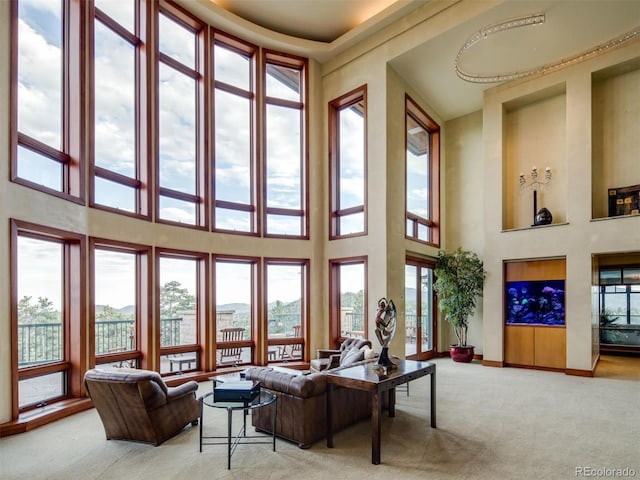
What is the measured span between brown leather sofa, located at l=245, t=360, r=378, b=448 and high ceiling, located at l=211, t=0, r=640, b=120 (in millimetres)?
6240

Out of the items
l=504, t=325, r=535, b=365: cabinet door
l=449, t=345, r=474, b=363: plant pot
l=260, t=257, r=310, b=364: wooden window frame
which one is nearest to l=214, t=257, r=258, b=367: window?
l=260, t=257, r=310, b=364: wooden window frame

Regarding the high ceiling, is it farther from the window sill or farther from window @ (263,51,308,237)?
the window sill

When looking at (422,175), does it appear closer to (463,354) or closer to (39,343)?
(463,354)

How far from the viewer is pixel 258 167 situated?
8.16 meters

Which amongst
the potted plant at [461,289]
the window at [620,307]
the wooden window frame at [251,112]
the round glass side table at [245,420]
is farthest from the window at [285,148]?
the window at [620,307]

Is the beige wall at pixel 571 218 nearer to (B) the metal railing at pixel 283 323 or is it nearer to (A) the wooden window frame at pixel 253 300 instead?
(B) the metal railing at pixel 283 323

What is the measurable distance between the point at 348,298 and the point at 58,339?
506cm

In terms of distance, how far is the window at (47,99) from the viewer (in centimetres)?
489

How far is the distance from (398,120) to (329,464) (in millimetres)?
6528

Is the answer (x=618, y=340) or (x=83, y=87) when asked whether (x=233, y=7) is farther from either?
(x=618, y=340)

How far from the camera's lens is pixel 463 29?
690cm

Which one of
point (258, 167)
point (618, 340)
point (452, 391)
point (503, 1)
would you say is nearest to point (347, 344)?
point (452, 391)

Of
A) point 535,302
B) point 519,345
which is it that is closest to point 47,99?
point 535,302

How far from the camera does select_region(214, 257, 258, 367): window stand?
24.9 ft
